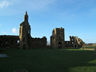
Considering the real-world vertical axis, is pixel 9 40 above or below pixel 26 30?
below

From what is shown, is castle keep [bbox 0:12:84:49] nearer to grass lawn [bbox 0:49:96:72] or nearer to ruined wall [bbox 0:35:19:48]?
ruined wall [bbox 0:35:19:48]

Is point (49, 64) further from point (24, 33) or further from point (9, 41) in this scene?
point (9, 41)

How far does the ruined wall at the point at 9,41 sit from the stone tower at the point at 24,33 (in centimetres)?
196

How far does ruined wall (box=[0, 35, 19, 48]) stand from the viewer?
3647cm

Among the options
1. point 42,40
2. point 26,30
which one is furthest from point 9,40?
point 42,40

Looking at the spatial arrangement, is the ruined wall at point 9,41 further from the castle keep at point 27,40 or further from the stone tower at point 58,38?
the stone tower at point 58,38

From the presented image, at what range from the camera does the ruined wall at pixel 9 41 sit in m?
36.5

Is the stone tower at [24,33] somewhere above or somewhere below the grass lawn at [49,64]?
above

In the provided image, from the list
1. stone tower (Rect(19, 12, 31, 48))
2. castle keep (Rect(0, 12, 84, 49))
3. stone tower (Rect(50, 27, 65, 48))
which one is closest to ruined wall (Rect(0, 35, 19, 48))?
castle keep (Rect(0, 12, 84, 49))

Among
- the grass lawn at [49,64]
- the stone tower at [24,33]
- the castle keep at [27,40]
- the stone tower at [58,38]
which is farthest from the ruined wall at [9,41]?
the grass lawn at [49,64]

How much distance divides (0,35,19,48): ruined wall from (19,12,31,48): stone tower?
196 centimetres

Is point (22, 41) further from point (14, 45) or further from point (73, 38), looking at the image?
point (73, 38)

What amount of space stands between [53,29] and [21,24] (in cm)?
1197

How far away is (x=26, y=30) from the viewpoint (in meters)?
38.1
